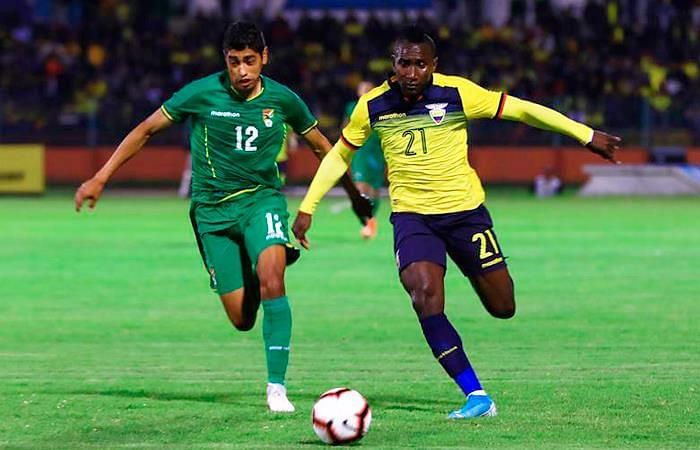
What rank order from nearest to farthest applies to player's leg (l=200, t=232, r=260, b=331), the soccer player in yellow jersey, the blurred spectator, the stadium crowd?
the soccer player in yellow jersey
player's leg (l=200, t=232, r=260, b=331)
the blurred spectator
the stadium crowd

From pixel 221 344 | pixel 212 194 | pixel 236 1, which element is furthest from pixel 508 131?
pixel 212 194

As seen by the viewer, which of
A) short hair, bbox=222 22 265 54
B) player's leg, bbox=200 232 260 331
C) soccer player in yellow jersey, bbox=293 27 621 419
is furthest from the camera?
player's leg, bbox=200 232 260 331

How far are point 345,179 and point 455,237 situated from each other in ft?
2.98

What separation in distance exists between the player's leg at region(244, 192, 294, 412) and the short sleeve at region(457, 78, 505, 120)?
4.17 feet

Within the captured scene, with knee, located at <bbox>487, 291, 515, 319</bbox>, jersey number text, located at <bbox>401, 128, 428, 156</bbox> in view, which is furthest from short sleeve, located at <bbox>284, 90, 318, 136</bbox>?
knee, located at <bbox>487, 291, 515, 319</bbox>

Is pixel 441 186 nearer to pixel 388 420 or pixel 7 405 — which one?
pixel 388 420

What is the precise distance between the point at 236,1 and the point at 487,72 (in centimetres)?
843

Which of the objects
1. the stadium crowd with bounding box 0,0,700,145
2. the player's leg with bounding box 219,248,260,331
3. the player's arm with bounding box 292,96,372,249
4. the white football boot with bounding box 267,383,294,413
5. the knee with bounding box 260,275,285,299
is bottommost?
the stadium crowd with bounding box 0,0,700,145

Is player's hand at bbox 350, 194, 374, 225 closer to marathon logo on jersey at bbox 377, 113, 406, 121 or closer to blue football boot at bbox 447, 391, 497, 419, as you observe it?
marathon logo on jersey at bbox 377, 113, 406, 121

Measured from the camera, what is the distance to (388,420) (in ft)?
30.1

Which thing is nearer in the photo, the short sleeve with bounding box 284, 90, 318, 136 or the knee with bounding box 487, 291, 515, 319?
the knee with bounding box 487, 291, 515, 319

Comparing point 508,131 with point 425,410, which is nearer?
point 425,410

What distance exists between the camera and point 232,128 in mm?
10047

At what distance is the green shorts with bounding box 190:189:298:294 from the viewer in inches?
392
